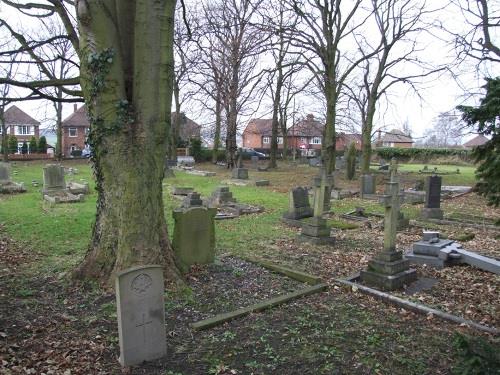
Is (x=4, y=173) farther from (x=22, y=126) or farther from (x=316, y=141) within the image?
(x=316, y=141)

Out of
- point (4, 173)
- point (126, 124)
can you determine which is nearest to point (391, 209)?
point (126, 124)

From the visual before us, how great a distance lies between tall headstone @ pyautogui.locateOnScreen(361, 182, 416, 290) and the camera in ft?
21.1

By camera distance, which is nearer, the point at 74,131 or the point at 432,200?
the point at 432,200

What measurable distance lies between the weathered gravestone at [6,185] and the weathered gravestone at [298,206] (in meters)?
12.7

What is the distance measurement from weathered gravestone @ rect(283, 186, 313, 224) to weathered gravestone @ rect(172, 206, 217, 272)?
16.7ft

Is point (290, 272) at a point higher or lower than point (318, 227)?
lower

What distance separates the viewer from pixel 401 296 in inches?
239

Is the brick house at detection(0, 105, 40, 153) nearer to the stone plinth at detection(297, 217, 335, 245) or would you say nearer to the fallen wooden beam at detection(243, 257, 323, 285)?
the stone plinth at detection(297, 217, 335, 245)

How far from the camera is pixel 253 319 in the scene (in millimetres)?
5078

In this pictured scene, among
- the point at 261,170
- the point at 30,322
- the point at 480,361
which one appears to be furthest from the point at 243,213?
the point at 261,170

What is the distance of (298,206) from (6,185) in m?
13.6

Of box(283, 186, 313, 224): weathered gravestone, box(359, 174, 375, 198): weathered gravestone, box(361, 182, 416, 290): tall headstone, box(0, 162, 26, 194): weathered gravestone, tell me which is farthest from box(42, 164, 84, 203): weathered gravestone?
box(361, 182, 416, 290): tall headstone

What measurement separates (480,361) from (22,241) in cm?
916

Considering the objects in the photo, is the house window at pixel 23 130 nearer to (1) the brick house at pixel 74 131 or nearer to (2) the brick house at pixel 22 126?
(2) the brick house at pixel 22 126
